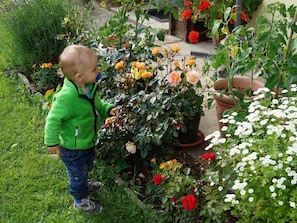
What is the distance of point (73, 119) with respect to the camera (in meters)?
2.48

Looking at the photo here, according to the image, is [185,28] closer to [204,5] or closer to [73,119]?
[204,5]

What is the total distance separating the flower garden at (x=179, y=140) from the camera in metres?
2.04

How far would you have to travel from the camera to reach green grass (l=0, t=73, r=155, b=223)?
2.73 m

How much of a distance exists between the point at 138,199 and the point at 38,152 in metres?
1.13

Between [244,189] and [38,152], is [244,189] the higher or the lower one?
the higher one

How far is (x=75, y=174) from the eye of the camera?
8.73 feet

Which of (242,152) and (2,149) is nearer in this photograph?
(242,152)

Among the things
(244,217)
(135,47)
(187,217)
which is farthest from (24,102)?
(244,217)

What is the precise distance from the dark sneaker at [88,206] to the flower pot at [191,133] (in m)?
0.95

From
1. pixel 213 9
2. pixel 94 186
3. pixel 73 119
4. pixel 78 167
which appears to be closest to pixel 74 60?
pixel 73 119

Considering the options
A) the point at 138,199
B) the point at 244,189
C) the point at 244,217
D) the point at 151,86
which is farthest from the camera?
the point at 151,86

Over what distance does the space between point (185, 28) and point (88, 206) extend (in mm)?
3590

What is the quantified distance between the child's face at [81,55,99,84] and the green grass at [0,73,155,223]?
907mm

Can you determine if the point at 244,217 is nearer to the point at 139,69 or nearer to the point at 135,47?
the point at 139,69
